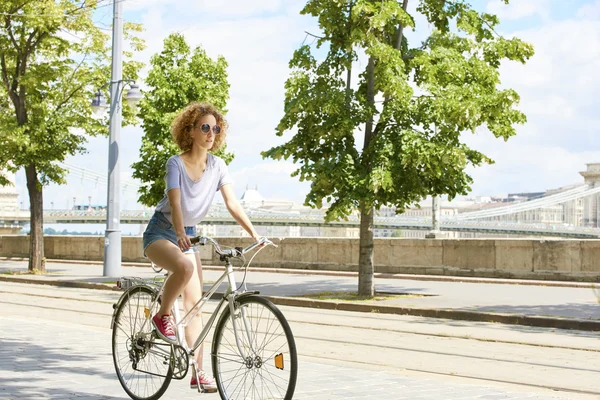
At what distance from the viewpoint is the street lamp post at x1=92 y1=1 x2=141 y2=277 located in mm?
21281

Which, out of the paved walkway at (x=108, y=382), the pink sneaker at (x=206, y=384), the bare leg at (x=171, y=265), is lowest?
the paved walkway at (x=108, y=382)

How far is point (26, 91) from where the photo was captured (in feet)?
77.0

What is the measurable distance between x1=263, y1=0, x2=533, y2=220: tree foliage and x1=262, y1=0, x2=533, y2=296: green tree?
19 mm

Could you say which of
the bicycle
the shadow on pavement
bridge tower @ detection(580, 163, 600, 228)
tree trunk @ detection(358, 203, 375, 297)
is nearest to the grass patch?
tree trunk @ detection(358, 203, 375, 297)

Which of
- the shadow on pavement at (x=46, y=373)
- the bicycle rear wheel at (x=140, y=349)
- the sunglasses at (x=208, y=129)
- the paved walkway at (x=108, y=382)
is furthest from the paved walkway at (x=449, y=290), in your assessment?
the sunglasses at (x=208, y=129)

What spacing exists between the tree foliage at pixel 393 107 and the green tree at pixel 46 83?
769cm

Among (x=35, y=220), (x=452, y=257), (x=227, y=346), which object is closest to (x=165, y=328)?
(x=227, y=346)

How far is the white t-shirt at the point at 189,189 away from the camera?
18.0ft

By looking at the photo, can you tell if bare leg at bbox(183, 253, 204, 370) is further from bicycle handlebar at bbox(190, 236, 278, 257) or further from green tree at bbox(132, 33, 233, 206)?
green tree at bbox(132, 33, 233, 206)

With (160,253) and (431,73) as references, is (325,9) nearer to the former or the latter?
(431,73)

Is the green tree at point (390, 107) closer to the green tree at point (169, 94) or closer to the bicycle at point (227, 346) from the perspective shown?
the green tree at point (169, 94)

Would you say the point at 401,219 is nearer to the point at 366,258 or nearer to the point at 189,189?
the point at 366,258

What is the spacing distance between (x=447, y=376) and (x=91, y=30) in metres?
18.3

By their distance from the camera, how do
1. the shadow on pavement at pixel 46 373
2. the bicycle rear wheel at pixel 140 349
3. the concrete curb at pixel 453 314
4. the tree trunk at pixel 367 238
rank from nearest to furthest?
1. the bicycle rear wheel at pixel 140 349
2. the shadow on pavement at pixel 46 373
3. the concrete curb at pixel 453 314
4. the tree trunk at pixel 367 238
